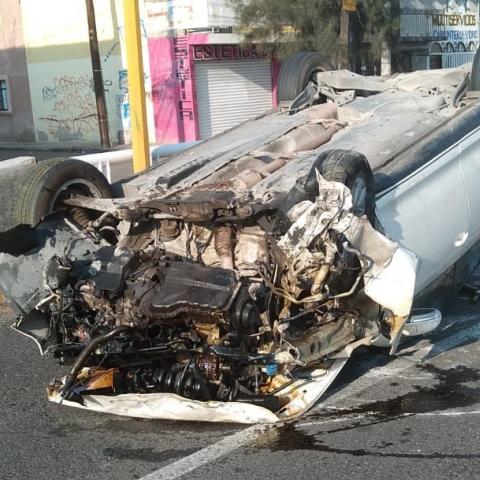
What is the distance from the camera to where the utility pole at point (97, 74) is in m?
20.7

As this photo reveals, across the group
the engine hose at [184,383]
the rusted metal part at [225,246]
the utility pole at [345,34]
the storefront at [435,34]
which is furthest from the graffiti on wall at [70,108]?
the engine hose at [184,383]

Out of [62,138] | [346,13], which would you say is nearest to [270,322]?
[346,13]

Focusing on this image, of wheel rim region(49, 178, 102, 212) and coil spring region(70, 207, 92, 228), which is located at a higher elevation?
wheel rim region(49, 178, 102, 212)

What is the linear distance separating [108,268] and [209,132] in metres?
19.6

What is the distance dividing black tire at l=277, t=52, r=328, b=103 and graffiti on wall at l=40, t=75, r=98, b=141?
18738 mm

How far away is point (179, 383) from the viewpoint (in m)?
4.54

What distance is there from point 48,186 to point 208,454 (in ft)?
7.18

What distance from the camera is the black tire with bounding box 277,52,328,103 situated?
7566 millimetres

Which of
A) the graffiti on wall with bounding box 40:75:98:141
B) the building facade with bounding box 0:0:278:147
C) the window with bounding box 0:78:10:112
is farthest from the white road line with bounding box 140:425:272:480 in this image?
the window with bounding box 0:78:10:112

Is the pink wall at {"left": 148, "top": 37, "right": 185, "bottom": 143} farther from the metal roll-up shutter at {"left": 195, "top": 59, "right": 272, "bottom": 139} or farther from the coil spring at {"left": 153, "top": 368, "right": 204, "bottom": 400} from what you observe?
the coil spring at {"left": 153, "top": 368, "right": 204, "bottom": 400}

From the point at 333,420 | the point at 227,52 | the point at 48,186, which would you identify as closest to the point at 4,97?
the point at 227,52

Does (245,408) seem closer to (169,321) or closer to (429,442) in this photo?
(169,321)

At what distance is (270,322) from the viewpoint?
452 cm

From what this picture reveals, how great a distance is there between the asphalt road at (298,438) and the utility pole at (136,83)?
15.6 ft
